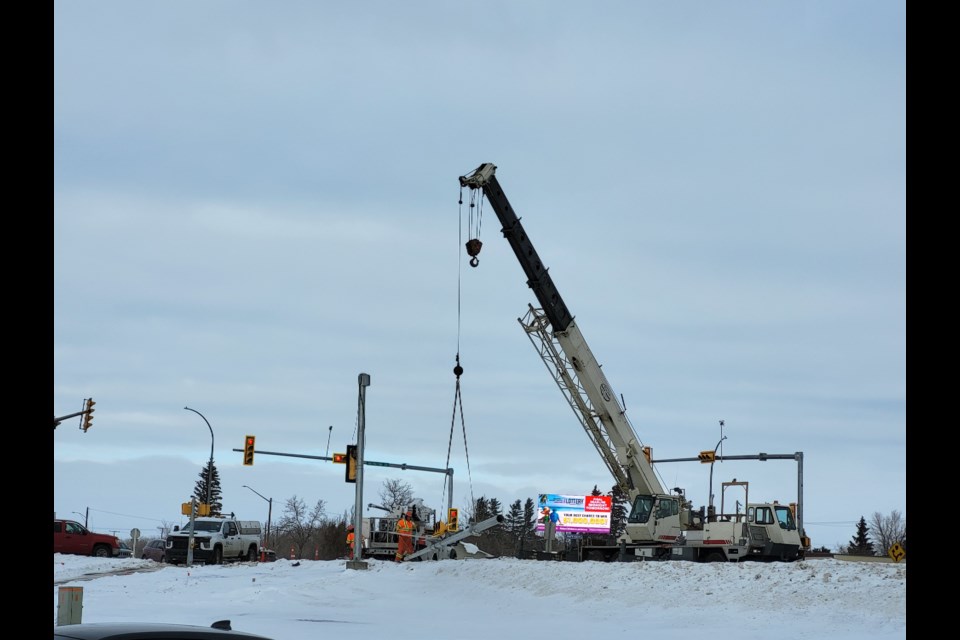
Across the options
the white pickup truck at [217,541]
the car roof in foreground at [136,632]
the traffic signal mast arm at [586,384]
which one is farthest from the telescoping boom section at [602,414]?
the car roof in foreground at [136,632]

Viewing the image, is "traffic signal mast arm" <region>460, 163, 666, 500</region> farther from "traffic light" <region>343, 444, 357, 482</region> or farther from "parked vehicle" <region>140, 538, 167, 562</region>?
"parked vehicle" <region>140, 538, 167, 562</region>

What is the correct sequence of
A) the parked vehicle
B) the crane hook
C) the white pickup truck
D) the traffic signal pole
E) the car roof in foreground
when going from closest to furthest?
the car roof in foreground → the crane hook → the traffic signal pole → the white pickup truck → the parked vehicle

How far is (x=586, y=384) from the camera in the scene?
3528 cm

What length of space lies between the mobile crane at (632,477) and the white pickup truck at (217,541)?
17346 millimetres

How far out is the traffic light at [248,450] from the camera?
46531 mm

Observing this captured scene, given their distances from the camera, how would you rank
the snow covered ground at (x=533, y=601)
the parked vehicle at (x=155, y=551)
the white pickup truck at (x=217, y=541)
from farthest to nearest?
1. the parked vehicle at (x=155, y=551)
2. the white pickup truck at (x=217, y=541)
3. the snow covered ground at (x=533, y=601)

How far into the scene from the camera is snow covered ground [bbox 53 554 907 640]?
19438 mm

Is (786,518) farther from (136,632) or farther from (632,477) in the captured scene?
(136,632)

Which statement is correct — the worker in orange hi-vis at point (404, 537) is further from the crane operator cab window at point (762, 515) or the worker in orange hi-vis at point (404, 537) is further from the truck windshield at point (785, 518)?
the truck windshield at point (785, 518)

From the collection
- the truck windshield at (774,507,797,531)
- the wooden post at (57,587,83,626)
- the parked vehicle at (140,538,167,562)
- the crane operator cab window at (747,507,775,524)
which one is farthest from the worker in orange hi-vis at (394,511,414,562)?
the wooden post at (57,587,83,626)

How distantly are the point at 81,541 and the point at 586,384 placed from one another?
2560cm

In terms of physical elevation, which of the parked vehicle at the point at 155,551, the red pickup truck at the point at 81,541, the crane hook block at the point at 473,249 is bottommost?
the parked vehicle at the point at 155,551

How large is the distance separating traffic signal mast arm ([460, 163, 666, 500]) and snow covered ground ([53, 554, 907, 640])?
20.1 feet
